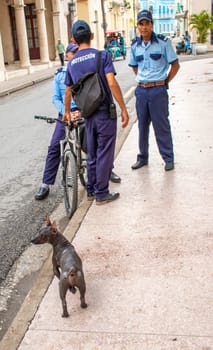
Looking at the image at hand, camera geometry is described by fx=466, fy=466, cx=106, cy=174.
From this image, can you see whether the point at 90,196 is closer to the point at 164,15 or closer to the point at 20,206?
the point at 20,206

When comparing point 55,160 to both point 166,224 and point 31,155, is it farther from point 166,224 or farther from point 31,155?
point 31,155

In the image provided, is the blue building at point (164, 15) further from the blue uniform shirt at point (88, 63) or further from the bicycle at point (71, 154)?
the blue uniform shirt at point (88, 63)

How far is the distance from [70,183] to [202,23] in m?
33.5

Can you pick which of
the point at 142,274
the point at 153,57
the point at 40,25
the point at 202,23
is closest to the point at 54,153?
the point at 153,57

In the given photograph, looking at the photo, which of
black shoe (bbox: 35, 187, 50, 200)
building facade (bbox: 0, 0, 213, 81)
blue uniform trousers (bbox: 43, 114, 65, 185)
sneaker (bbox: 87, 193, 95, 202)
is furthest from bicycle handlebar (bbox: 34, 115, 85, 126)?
building facade (bbox: 0, 0, 213, 81)

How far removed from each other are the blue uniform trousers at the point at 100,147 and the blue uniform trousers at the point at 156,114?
1.08m

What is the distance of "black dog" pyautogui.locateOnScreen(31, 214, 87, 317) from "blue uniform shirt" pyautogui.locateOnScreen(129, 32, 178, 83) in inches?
115

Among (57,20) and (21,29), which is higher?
(57,20)

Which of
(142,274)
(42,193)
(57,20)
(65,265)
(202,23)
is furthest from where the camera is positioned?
(202,23)

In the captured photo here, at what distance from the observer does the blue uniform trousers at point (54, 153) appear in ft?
17.7

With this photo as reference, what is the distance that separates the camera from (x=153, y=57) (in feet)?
18.4

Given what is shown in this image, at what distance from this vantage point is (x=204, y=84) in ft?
50.1

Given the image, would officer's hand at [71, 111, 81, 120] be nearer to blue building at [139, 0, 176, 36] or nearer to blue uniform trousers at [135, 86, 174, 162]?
blue uniform trousers at [135, 86, 174, 162]

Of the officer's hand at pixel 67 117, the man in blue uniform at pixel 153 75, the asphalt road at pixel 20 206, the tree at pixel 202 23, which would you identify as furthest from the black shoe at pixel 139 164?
the tree at pixel 202 23
